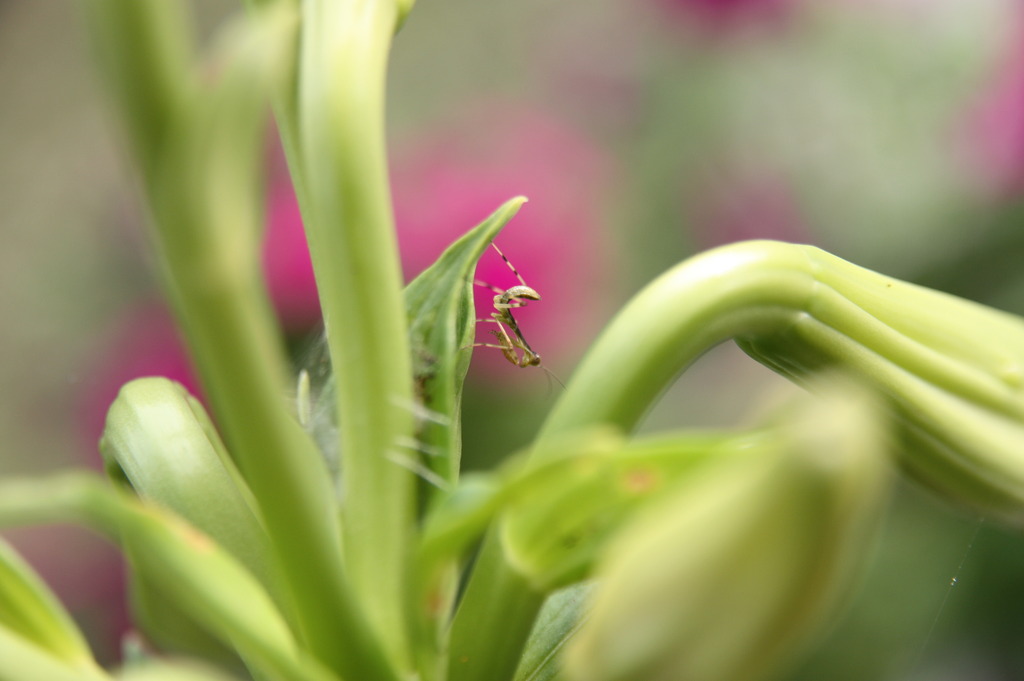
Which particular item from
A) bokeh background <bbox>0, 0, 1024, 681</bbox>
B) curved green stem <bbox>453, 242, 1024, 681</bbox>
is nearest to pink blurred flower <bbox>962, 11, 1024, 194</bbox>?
bokeh background <bbox>0, 0, 1024, 681</bbox>

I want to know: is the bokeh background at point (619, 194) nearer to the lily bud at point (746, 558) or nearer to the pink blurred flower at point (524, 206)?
the pink blurred flower at point (524, 206)

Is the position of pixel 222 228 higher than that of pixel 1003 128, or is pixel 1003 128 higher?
pixel 222 228

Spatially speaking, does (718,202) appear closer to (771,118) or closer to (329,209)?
(771,118)

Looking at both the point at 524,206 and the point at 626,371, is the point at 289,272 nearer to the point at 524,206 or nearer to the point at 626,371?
the point at 524,206

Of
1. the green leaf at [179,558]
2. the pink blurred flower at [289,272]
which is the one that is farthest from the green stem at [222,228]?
the pink blurred flower at [289,272]

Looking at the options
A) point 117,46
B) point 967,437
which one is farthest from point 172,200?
point 967,437

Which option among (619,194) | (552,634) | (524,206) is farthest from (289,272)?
(552,634)
